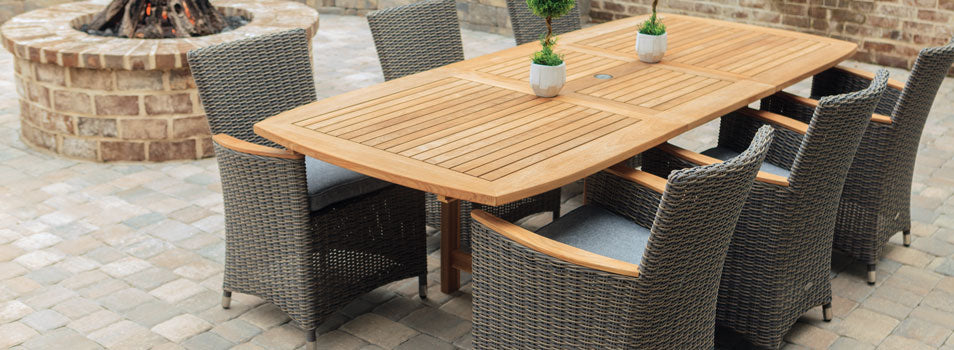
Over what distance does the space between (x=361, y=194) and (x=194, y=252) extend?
108 centimetres

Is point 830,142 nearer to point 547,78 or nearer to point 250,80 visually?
point 547,78

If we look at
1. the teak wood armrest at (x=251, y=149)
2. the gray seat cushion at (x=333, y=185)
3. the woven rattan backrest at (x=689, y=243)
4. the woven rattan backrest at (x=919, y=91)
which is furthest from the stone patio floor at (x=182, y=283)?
the woven rattan backrest at (x=689, y=243)

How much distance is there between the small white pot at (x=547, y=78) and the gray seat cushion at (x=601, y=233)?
0.54m

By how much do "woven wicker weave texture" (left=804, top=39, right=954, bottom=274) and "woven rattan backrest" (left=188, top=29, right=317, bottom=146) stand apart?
2257 mm

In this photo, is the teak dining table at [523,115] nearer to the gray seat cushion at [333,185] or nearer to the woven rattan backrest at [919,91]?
the gray seat cushion at [333,185]

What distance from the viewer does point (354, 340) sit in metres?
3.40

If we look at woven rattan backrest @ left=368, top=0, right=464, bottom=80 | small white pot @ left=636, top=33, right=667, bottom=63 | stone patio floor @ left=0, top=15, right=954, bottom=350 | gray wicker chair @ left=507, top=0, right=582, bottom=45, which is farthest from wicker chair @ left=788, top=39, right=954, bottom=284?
woven rattan backrest @ left=368, top=0, right=464, bottom=80

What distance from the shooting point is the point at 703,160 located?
3.29m

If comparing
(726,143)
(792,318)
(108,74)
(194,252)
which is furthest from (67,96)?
(792,318)

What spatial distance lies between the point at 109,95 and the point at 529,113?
108 inches

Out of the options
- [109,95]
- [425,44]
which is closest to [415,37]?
[425,44]

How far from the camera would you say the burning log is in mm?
5555

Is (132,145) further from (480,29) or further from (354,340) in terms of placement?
(480,29)

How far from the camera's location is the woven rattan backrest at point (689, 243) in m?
2.31
